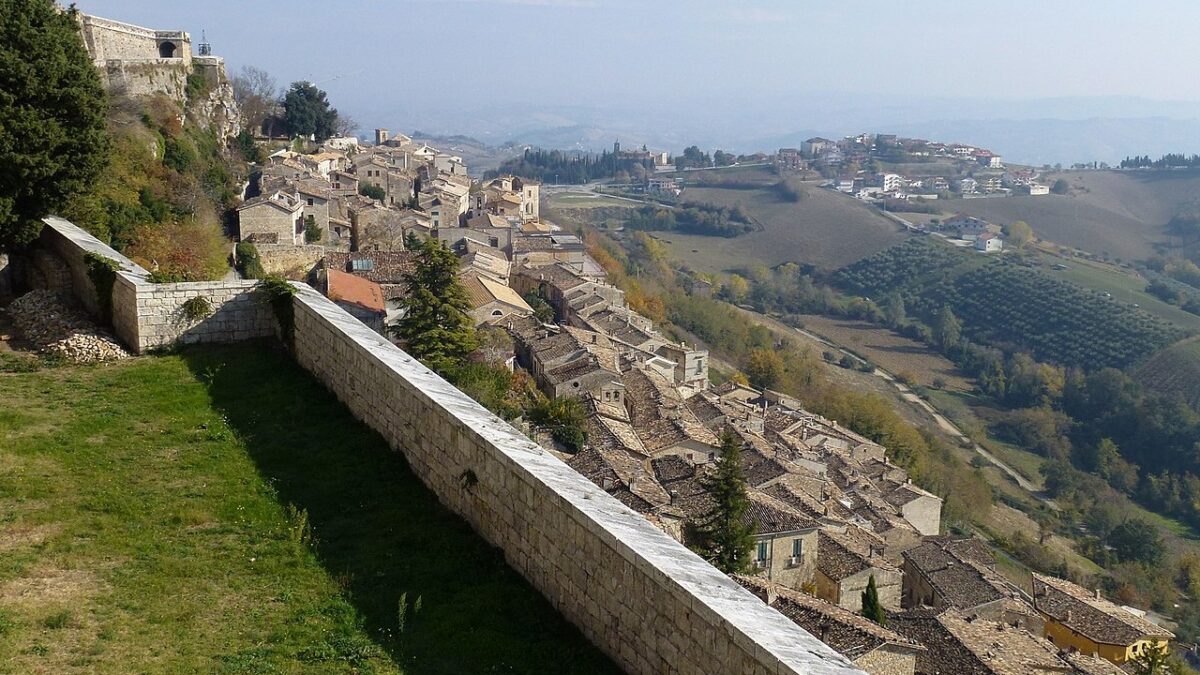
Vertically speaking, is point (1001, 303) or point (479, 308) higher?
point (479, 308)

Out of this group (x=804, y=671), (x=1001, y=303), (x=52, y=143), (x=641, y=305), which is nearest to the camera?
(x=804, y=671)

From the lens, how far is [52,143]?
45.4 ft

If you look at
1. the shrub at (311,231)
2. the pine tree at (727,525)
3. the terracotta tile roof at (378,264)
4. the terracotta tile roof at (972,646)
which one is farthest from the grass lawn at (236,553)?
the shrub at (311,231)

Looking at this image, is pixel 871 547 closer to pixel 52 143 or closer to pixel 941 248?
pixel 52 143

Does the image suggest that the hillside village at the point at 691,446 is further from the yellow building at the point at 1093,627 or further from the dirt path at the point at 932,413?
the dirt path at the point at 932,413

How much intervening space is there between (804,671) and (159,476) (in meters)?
5.51

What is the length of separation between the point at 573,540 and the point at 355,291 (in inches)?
956

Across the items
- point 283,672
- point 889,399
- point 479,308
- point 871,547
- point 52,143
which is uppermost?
point 52,143

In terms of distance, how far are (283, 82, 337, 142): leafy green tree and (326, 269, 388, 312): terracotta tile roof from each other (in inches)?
1030

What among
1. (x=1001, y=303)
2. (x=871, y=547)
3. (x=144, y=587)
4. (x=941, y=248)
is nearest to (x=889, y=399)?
(x=1001, y=303)

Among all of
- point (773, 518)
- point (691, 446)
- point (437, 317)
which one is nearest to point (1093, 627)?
point (773, 518)

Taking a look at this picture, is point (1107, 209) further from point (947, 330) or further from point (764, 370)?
point (764, 370)

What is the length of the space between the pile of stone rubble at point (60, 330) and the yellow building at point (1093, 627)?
23718mm

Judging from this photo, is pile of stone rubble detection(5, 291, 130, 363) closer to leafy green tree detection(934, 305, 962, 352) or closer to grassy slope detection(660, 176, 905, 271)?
leafy green tree detection(934, 305, 962, 352)
